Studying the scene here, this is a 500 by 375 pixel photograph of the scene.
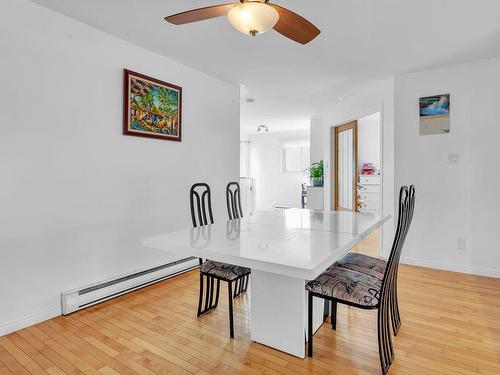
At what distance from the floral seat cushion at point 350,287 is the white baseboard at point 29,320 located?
2.00m

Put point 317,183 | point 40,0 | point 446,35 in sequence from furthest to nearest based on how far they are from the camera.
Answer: point 317,183 → point 446,35 → point 40,0

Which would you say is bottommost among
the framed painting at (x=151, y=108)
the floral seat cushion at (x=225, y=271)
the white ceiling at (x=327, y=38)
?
the floral seat cushion at (x=225, y=271)

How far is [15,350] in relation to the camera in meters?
1.96

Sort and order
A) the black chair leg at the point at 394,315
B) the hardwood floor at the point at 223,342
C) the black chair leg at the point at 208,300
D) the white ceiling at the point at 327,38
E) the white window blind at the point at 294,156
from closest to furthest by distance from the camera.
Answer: the hardwood floor at the point at 223,342
the black chair leg at the point at 394,315
the white ceiling at the point at 327,38
the black chair leg at the point at 208,300
the white window blind at the point at 294,156

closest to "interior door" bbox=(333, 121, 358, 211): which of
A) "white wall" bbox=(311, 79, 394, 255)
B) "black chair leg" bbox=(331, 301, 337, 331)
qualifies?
"white wall" bbox=(311, 79, 394, 255)

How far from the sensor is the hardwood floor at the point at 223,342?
1.77 m

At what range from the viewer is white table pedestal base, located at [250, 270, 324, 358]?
183cm

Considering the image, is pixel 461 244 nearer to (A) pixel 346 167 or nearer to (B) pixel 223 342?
(A) pixel 346 167

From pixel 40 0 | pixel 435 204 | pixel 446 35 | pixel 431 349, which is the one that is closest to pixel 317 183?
pixel 435 204

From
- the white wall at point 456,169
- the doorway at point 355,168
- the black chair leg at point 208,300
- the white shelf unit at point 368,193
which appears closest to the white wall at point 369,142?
the doorway at point 355,168

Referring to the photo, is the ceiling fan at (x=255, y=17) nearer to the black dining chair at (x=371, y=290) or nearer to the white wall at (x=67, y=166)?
the black dining chair at (x=371, y=290)

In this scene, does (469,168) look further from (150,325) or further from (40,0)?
(40,0)

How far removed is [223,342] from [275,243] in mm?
890

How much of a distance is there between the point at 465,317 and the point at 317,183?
443cm
